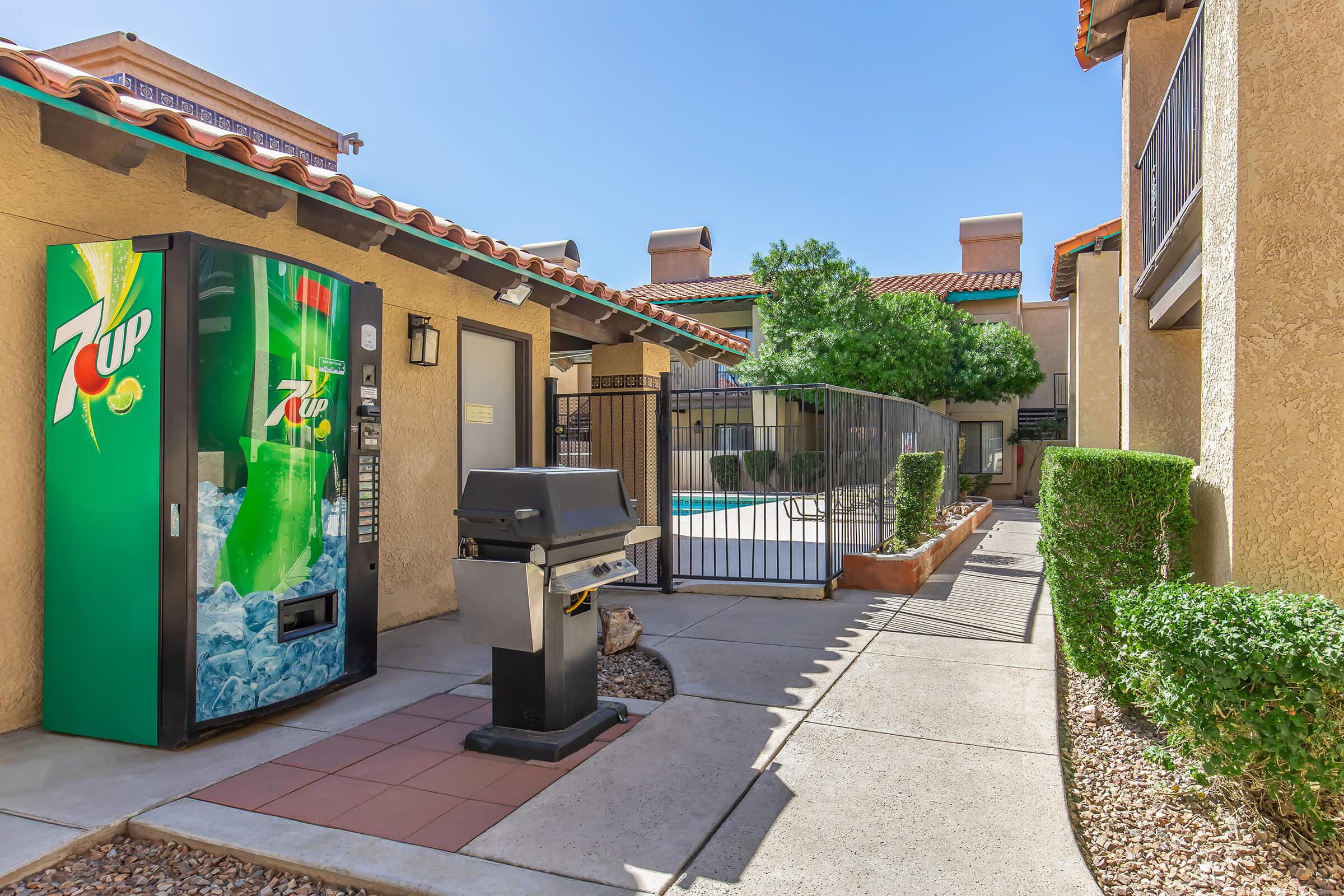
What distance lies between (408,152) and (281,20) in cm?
214

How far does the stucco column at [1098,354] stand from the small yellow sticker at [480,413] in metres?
8.13

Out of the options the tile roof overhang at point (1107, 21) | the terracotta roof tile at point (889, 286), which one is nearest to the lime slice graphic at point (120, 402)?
the tile roof overhang at point (1107, 21)

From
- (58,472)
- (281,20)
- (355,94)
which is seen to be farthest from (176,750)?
(355,94)

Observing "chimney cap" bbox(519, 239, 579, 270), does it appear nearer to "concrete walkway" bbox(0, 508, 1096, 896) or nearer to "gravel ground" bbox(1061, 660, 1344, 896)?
"concrete walkway" bbox(0, 508, 1096, 896)

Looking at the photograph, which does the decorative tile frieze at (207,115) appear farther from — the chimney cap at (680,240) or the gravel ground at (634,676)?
the chimney cap at (680,240)

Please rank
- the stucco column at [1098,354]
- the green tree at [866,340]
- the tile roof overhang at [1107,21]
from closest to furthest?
the tile roof overhang at [1107,21], the stucco column at [1098,354], the green tree at [866,340]

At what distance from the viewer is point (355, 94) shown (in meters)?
11.9

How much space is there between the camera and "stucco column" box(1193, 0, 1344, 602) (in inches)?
135

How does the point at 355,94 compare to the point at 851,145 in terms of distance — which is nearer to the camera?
the point at 355,94

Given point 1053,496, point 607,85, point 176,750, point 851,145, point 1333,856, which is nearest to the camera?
point 1333,856

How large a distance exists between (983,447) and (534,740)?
75.0ft

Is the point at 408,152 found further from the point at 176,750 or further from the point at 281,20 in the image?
the point at 176,750

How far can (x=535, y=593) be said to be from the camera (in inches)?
148

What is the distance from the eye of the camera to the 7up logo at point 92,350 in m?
3.88
